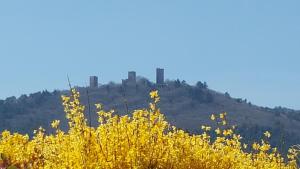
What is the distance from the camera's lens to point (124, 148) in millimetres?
10234

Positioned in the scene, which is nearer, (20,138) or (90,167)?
(90,167)

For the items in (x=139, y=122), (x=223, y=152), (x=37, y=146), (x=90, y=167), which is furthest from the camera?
(x=37, y=146)

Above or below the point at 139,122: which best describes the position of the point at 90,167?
below

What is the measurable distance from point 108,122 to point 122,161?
0.95 m

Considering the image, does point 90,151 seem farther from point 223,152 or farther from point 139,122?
point 223,152

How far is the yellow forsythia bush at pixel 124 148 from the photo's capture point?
392 inches

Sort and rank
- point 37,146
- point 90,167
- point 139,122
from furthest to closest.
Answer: point 37,146 < point 139,122 < point 90,167

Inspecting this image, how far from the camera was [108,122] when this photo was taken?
35.4 feet

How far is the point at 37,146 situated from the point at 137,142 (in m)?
2.81

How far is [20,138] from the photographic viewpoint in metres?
12.1

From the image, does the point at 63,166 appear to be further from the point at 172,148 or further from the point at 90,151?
the point at 172,148

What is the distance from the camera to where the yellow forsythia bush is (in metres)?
9.96

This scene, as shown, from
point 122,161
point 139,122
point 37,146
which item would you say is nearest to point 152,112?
point 139,122

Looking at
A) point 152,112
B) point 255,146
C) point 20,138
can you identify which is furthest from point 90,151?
point 255,146
